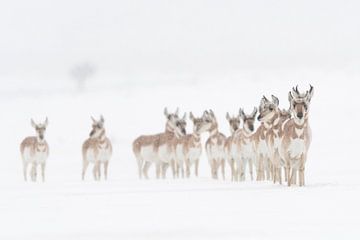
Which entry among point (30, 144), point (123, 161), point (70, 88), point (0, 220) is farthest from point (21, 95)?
point (0, 220)

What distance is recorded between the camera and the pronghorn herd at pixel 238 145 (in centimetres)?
1584

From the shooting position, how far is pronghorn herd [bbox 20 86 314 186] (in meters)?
15.8

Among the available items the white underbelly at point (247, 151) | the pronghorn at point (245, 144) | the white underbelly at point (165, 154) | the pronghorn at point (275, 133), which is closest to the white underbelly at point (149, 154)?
the white underbelly at point (165, 154)

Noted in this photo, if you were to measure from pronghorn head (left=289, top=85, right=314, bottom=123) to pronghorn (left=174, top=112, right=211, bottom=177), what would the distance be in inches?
348

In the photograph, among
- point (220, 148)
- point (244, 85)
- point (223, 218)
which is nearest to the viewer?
point (223, 218)

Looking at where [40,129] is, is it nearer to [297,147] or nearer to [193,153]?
[193,153]

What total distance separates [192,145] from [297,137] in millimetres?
9813

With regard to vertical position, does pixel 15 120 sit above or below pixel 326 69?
below

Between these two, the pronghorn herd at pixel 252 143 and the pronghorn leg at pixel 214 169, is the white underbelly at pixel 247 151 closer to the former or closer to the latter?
the pronghorn herd at pixel 252 143

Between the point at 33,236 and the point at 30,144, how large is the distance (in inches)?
736

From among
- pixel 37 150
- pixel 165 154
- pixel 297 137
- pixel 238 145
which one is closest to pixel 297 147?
pixel 297 137

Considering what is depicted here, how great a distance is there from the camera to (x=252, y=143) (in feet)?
68.7

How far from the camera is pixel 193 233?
29.5 ft

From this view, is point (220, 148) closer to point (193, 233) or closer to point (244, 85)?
point (193, 233)
